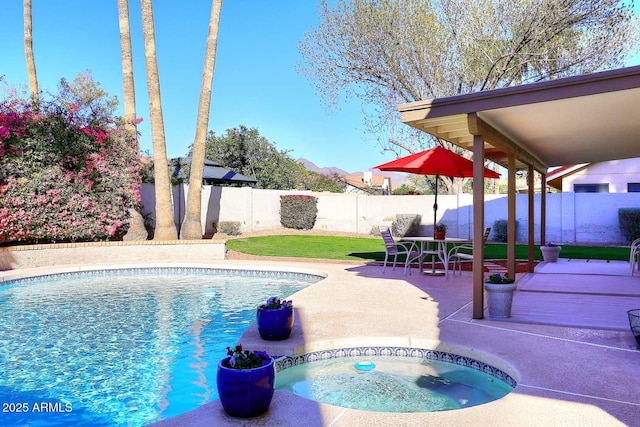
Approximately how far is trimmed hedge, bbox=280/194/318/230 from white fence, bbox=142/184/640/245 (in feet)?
1.03

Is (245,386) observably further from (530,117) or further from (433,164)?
(433,164)

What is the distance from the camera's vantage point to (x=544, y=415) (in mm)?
2980

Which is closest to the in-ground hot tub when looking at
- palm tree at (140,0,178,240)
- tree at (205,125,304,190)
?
palm tree at (140,0,178,240)

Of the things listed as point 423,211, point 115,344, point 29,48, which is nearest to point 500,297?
point 115,344

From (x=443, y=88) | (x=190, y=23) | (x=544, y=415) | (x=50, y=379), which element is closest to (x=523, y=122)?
(x=544, y=415)

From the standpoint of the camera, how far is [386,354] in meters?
4.79

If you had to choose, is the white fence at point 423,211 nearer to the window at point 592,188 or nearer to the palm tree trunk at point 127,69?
the palm tree trunk at point 127,69

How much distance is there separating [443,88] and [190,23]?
12071 mm

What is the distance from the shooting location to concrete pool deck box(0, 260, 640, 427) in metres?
3.03

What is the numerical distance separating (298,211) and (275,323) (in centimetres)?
1632

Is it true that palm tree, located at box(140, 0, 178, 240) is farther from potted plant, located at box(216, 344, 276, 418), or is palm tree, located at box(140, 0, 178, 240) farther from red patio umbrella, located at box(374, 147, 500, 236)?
potted plant, located at box(216, 344, 276, 418)

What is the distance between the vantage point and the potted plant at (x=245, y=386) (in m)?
3.03

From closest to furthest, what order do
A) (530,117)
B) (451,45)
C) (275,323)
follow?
(275,323), (530,117), (451,45)

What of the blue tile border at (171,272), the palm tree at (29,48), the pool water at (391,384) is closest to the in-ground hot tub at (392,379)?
the pool water at (391,384)
